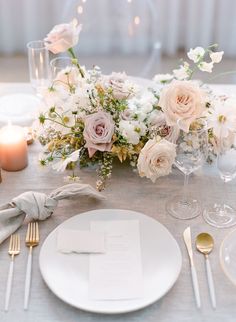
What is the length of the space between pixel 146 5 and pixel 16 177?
1.76m

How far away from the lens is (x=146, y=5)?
2.73 m

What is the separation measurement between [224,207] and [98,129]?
1.19 feet

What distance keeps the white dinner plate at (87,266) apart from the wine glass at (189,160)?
0.32 feet

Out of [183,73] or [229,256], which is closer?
[229,256]

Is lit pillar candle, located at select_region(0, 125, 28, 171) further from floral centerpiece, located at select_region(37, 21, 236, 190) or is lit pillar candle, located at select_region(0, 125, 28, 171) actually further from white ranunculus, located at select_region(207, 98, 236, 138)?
white ranunculus, located at select_region(207, 98, 236, 138)

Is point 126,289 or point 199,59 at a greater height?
point 199,59

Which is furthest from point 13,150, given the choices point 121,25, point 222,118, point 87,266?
point 121,25

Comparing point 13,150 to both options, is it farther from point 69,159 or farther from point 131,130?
point 131,130

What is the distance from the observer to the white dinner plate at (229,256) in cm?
98

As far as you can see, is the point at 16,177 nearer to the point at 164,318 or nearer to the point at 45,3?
the point at 164,318

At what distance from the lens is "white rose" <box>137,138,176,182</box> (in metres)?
1.12

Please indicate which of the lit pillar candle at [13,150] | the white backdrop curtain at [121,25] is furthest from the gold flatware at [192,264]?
the white backdrop curtain at [121,25]

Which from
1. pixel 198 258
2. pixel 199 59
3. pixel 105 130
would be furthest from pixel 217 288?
pixel 199 59

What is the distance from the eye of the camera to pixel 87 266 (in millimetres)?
997
